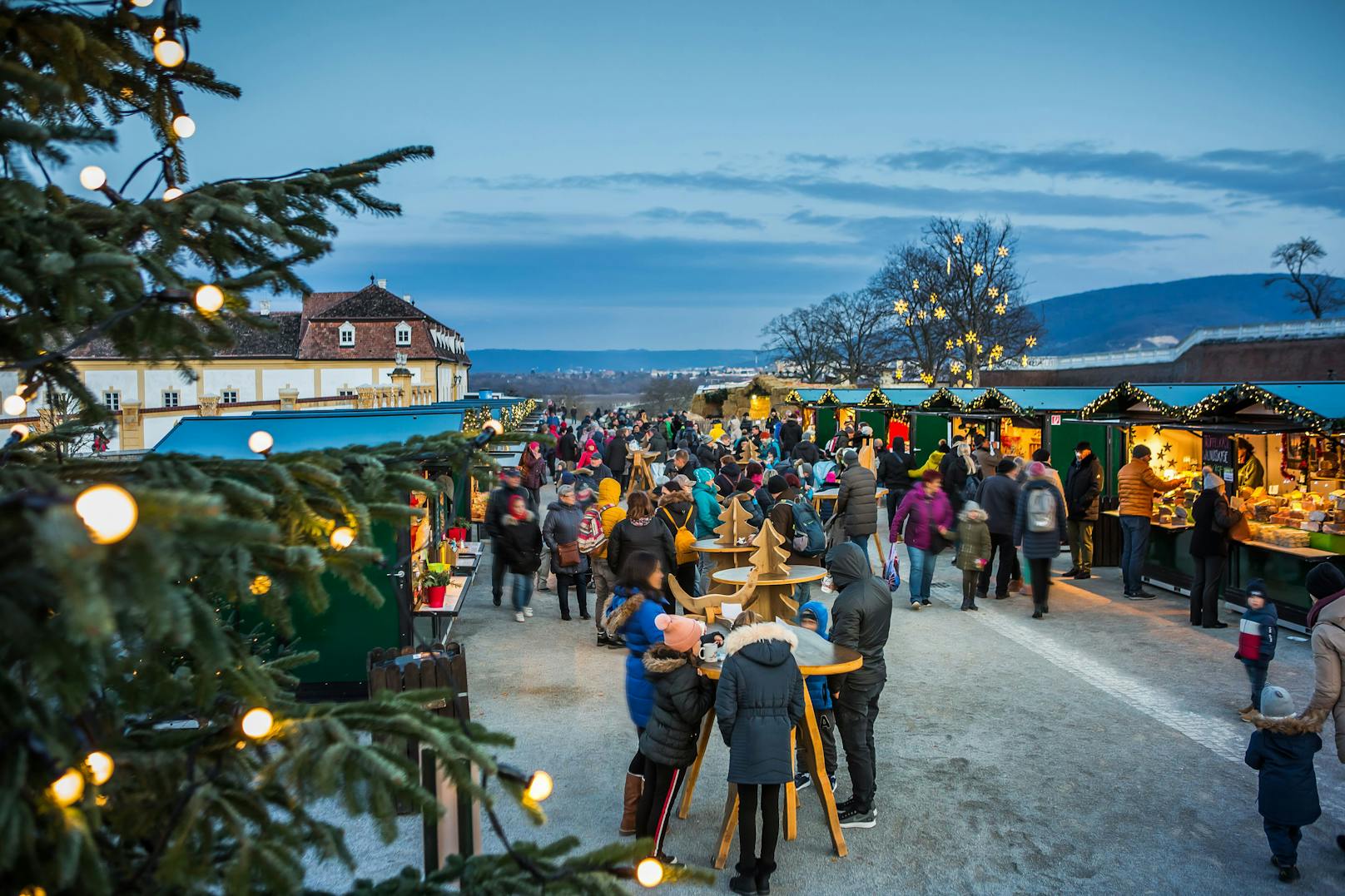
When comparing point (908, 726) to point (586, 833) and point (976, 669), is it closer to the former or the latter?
point (976, 669)

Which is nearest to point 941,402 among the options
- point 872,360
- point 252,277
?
point 252,277

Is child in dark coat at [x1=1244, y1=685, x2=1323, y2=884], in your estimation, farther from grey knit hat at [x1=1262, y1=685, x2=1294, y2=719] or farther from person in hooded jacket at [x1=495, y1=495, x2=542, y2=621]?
person in hooded jacket at [x1=495, y1=495, x2=542, y2=621]

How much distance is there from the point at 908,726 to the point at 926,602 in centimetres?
448

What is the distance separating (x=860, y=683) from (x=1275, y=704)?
2345 millimetres

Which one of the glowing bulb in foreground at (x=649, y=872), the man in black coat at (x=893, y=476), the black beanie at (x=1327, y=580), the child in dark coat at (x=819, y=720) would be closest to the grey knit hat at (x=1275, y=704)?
the black beanie at (x=1327, y=580)

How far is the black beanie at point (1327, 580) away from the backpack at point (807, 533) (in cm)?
558

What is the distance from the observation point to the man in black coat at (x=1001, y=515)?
41.5 ft

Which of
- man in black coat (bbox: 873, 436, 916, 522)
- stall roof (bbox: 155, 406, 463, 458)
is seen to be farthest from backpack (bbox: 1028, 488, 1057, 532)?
stall roof (bbox: 155, 406, 463, 458)

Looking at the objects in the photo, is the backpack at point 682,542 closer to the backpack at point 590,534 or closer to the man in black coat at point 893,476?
the backpack at point 590,534

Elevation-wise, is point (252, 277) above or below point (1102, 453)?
above

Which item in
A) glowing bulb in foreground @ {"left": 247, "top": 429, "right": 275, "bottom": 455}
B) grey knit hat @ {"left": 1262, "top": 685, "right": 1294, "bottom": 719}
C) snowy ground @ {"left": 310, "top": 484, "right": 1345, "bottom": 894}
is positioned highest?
glowing bulb in foreground @ {"left": 247, "top": 429, "right": 275, "bottom": 455}

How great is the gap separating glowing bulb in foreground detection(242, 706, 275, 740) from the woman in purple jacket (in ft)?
33.5

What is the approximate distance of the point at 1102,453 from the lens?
1573 cm

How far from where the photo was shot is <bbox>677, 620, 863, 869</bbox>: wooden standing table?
6.11 metres
